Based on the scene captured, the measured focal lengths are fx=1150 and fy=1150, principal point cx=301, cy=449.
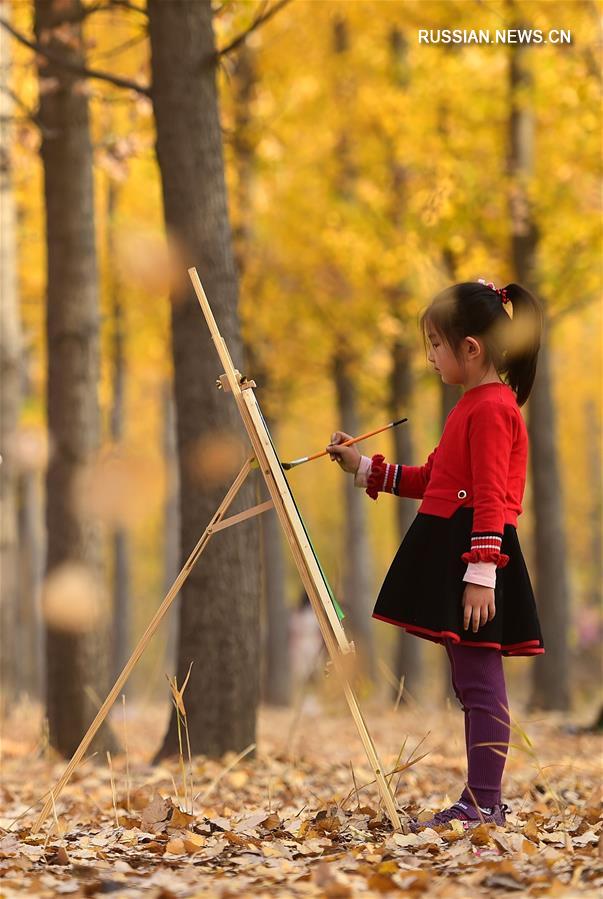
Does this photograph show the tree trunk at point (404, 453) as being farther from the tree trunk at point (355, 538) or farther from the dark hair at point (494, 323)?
the dark hair at point (494, 323)

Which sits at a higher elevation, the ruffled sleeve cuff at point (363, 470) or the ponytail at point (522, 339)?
the ponytail at point (522, 339)

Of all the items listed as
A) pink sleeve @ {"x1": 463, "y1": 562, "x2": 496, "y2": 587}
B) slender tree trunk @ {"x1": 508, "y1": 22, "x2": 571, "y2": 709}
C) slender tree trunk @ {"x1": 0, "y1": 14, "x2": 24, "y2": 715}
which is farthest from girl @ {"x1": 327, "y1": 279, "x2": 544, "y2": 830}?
slender tree trunk @ {"x1": 0, "y1": 14, "x2": 24, "y2": 715}

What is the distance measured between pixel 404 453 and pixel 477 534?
8.55m

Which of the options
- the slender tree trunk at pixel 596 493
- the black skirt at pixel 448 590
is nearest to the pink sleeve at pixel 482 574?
the black skirt at pixel 448 590

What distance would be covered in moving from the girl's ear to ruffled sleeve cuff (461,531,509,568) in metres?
0.65

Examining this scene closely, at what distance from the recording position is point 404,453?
12.1m

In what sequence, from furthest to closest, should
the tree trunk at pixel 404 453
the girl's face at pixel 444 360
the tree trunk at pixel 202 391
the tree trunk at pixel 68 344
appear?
the tree trunk at pixel 404 453 < the tree trunk at pixel 68 344 < the tree trunk at pixel 202 391 < the girl's face at pixel 444 360

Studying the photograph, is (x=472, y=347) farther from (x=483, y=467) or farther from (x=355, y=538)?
(x=355, y=538)

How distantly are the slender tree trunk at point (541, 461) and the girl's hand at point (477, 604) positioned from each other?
22.4ft

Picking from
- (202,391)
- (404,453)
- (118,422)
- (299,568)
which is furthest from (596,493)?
(299,568)

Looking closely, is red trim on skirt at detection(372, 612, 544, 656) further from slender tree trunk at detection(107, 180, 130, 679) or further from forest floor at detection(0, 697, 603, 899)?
slender tree trunk at detection(107, 180, 130, 679)

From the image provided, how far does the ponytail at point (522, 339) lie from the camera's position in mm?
3896

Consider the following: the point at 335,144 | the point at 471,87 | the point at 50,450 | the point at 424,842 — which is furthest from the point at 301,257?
the point at 424,842

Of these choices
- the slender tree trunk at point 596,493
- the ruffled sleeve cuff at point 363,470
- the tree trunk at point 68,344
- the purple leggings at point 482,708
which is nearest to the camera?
the purple leggings at point 482,708
